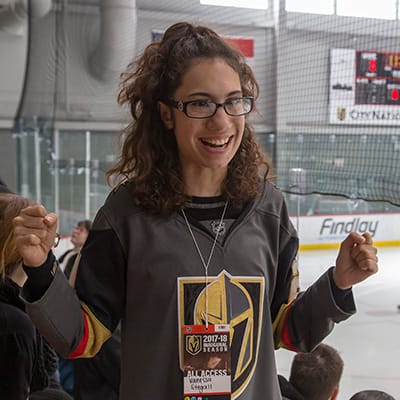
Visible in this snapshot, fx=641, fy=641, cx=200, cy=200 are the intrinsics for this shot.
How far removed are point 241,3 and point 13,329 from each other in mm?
6059

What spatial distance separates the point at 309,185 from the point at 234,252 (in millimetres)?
3946

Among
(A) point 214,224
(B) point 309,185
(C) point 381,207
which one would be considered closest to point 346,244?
(A) point 214,224

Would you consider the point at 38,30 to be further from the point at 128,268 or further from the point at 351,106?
the point at 128,268

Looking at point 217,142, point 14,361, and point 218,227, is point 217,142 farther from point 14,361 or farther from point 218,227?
point 14,361

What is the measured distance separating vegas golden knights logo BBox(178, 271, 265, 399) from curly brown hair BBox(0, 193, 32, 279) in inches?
20.4

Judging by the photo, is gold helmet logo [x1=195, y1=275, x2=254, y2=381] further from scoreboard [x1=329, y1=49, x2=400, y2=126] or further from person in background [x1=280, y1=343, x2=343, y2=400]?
scoreboard [x1=329, y1=49, x2=400, y2=126]

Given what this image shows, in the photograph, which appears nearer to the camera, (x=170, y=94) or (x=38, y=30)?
(x=170, y=94)

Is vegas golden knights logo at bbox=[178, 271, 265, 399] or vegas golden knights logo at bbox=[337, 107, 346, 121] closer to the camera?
vegas golden knights logo at bbox=[178, 271, 265, 399]

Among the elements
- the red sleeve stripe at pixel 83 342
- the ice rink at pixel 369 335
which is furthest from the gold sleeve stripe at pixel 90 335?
Result: the ice rink at pixel 369 335

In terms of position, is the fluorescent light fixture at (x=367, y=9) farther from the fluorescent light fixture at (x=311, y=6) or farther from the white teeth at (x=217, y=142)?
the white teeth at (x=217, y=142)

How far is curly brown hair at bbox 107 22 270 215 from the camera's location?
1041mm

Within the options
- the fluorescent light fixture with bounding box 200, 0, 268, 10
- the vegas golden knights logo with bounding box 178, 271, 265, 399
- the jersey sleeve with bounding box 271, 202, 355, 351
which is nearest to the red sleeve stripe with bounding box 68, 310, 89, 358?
the vegas golden knights logo with bounding box 178, 271, 265, 399

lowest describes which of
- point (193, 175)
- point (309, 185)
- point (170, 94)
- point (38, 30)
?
point (309, 185)

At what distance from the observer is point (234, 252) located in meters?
1.02
